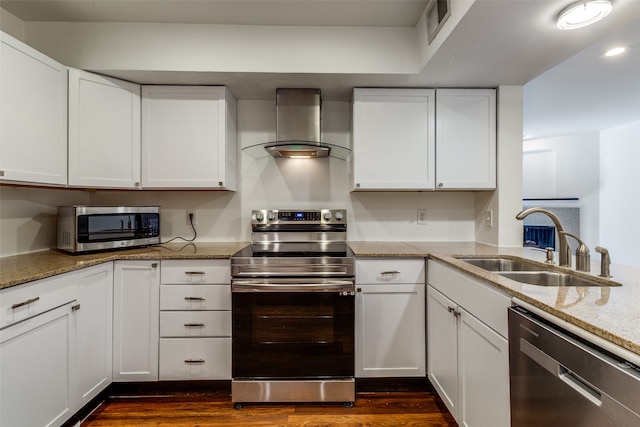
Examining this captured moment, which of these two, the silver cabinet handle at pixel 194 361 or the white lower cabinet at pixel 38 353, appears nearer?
the white lower cabinet at pixel 38 353

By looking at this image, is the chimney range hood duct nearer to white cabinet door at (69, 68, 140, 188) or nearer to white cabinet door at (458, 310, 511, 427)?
white cabinet door at (69, 68, 140, 188)

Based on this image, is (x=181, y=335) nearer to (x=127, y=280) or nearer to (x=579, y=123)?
(x=127, y=280)

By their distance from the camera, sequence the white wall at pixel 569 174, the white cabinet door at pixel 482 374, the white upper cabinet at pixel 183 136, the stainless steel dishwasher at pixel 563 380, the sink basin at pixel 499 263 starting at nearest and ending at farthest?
the stainless steel dishwasher at pixel 563 380 < the white cabinet door at pixel 482 374 < the sink basin at pixel 499 263 < the white upper cabinet at pixel 183 136 < the white wall at pixel 569 174

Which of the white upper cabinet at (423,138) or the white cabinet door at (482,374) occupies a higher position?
the white upper cabinet at (423,138)

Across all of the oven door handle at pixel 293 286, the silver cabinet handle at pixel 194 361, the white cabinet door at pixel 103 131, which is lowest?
the silver cabinet handle at pixel 194 361

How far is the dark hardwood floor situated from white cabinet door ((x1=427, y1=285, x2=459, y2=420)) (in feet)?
0.55

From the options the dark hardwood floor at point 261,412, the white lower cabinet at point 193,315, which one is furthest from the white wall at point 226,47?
the dark hardwood floor at point 261,412

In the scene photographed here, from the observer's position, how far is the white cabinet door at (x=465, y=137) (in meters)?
2.15

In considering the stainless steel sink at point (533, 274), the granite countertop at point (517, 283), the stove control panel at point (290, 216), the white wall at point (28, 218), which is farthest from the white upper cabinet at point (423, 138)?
the white wall at point (28, 218)

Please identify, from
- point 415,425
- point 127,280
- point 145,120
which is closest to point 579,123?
point 415,425

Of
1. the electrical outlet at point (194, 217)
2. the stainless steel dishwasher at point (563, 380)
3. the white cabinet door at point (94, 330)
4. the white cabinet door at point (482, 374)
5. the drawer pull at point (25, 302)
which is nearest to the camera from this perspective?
the stainless steel dishwasher at point (563, 380)

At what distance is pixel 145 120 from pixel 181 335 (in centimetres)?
146

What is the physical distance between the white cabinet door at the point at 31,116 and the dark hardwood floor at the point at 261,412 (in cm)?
138

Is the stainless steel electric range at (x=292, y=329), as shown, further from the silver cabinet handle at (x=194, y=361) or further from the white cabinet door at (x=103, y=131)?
the white cabinet door at (x=103, y=131)
